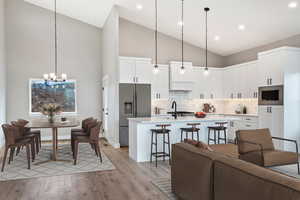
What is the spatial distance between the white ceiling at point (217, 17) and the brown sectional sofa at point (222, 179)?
4021mm

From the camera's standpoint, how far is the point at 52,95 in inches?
319

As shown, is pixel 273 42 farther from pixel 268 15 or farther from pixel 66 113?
pixel 66 113

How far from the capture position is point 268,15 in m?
5.46

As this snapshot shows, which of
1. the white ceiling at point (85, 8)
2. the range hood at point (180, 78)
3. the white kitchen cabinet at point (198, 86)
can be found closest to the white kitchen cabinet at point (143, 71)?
the range hood at point (180, 78)

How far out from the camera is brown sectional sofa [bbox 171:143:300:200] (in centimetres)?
170

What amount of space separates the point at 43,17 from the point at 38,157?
4.98m

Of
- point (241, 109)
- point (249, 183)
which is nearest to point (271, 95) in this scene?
point (241, 109)

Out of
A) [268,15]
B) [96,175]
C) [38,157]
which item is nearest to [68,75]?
[38,157]

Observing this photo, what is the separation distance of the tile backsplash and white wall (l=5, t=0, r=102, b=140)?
2481 millimetres

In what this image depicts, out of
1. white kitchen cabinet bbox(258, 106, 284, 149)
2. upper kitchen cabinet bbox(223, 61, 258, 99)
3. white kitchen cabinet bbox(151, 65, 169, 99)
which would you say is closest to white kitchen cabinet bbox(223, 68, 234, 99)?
upper kitchen cabinet bbox(223, 61, 258, 99)

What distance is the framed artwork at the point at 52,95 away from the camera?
25.8 ft

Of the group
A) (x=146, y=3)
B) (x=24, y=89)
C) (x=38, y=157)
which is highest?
(x=146, y=3)

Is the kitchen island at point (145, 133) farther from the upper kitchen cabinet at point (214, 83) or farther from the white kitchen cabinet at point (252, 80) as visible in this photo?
the upper kitchen cabinet at point (214, 83)

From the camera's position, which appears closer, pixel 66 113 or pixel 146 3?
pixel 146 3
